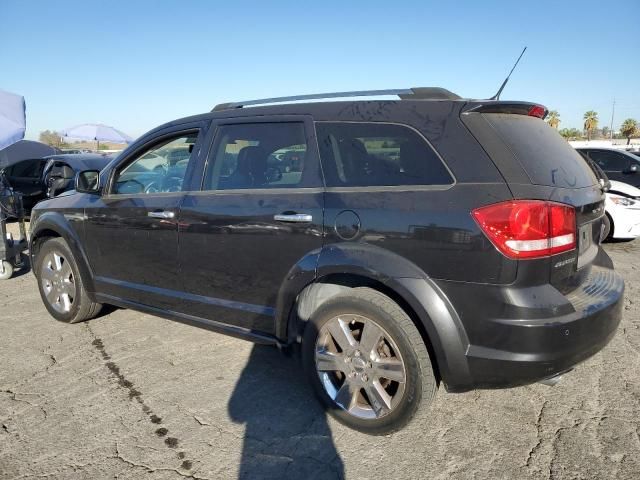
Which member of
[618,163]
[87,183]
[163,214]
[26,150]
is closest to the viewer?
[163,214]

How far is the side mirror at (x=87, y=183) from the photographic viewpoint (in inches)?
160

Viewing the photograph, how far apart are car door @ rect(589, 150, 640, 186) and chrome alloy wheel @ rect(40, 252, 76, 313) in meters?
8.22

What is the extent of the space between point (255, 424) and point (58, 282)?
270 centimetres

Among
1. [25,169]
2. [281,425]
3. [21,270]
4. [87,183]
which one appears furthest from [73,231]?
[25,169]

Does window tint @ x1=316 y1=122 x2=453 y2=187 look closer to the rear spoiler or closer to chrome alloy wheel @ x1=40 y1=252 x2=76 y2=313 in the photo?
the rear spoiler

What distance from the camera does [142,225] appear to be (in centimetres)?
364

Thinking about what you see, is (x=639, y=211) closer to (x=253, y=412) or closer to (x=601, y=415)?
(x=601, y=415)

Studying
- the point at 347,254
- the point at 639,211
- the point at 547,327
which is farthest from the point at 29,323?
the point at 639,211

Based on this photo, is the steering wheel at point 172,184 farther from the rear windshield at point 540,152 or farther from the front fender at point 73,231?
the rear windshield at point 540,152

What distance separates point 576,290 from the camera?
252cm

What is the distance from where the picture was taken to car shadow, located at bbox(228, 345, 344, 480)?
2.44m

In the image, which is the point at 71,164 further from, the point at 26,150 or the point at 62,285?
the point at 26,150

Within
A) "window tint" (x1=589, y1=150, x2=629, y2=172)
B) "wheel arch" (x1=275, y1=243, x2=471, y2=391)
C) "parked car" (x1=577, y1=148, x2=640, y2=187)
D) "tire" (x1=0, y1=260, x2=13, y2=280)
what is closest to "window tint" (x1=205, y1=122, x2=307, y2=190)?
"wheel arch" (x1=275, y1=243, x2=471, y2=391)

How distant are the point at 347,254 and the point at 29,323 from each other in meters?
3.55
